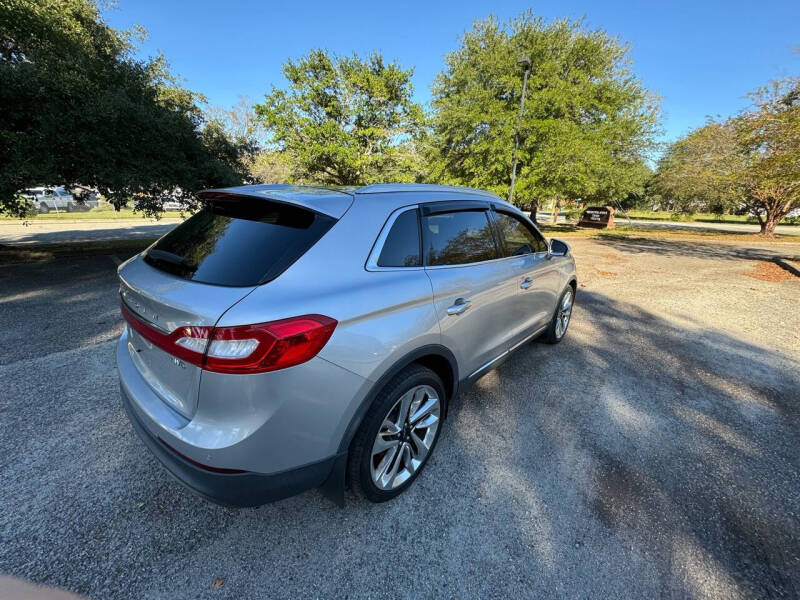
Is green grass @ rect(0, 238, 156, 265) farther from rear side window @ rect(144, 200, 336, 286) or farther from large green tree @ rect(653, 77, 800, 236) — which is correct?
large green tree @ rect(653, 77, 800, 236)

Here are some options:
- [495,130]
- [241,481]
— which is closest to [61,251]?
[241,481]

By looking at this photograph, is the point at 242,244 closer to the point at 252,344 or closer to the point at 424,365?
the point at 252,344

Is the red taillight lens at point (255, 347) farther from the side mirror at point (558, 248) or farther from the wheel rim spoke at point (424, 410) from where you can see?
the side mirror at point (558, 248)

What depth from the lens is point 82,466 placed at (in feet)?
7.23

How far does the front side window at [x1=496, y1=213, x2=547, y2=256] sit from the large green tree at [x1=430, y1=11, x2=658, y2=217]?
14.1m

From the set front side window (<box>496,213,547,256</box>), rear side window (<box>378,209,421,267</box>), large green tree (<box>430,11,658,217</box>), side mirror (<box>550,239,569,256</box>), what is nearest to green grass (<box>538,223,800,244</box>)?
large green tree (<box>430,11,658,217</box>)

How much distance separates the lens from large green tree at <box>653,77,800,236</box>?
8594 millimetres

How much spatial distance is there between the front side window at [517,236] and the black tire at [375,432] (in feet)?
5.02

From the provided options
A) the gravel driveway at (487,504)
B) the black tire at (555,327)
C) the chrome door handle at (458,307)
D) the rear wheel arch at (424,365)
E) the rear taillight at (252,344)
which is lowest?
the gravel driveway at (487,504)

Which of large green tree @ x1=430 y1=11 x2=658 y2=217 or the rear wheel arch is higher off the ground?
large green tree @ x1=430 y1=11 x2=658 y2=217

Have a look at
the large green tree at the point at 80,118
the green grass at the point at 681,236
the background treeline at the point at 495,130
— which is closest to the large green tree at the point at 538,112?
the background treeline at the point at 495,130

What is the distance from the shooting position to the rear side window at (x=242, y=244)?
155 centimetres

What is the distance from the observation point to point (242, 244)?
5.57 ft

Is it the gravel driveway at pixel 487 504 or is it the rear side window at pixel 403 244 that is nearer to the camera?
the gravel driveway at pixel 487 504
